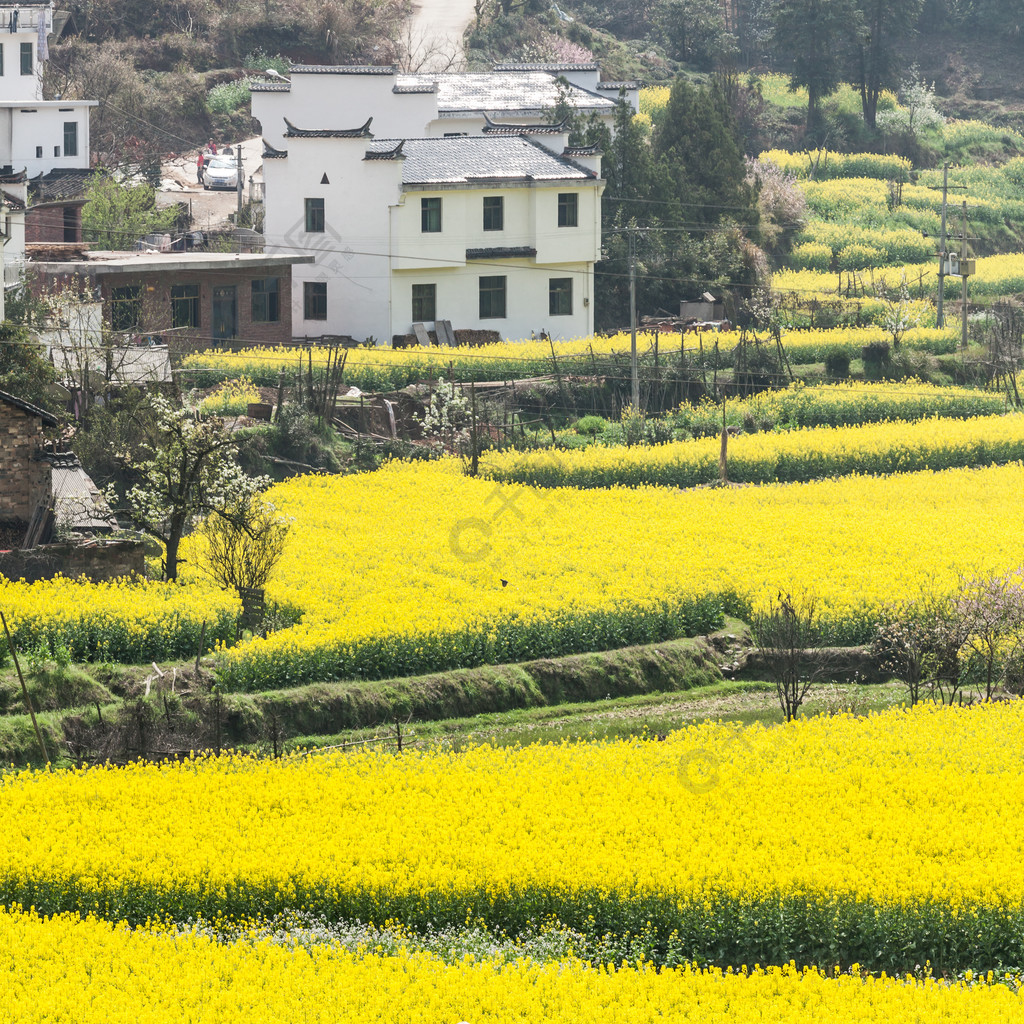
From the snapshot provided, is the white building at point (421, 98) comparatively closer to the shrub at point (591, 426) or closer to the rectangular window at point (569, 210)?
the rectangular window at point (569, 210)

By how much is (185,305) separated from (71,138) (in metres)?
20.3

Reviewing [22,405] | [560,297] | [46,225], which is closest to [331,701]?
[22,405]

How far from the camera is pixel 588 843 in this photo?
76.0 ft

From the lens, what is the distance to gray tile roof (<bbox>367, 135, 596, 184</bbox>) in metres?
61.8

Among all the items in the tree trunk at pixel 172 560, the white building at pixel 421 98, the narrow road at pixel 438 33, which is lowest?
the tree trunk at pixel 172 560

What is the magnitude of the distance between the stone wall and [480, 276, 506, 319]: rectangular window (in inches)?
1168

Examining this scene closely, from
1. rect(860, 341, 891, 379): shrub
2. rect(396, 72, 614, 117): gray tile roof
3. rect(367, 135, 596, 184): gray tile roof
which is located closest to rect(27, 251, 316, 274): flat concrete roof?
rect(367, 135, 596, 184): gray tile roof

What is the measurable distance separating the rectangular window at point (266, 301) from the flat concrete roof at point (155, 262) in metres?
0.81

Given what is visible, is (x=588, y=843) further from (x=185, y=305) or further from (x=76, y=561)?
(x=185, y=305)

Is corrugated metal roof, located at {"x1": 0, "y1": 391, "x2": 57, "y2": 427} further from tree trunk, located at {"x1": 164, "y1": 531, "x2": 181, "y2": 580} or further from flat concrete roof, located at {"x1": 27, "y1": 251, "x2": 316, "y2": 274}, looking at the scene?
flat concrete roof, located at {"x1": 27, "y1": 251, "x2": 316, "y2": 274}

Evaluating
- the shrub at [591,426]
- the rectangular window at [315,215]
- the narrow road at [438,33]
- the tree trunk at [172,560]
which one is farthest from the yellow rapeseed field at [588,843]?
the narrow road at [438,33]

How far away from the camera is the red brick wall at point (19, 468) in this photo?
37.0 metres

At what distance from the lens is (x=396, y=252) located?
200ft

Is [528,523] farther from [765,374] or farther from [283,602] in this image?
[765,374]
